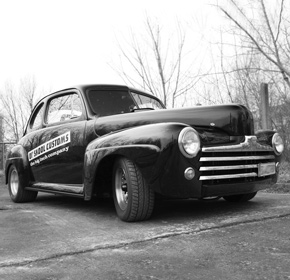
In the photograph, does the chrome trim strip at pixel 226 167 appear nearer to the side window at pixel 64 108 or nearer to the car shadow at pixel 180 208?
the car shadow at pixel 180 208

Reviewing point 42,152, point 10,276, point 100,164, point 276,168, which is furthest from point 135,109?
point 10,276

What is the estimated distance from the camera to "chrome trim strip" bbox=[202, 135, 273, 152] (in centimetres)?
370

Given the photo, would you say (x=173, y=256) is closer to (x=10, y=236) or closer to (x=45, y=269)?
(x=45, y=269)

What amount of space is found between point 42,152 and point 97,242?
283cm

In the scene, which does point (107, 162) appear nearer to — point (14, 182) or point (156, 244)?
point (156, 244)

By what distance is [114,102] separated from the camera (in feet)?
17.2

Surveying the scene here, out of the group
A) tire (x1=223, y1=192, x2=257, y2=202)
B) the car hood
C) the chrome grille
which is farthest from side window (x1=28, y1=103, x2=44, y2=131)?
the chrome grille

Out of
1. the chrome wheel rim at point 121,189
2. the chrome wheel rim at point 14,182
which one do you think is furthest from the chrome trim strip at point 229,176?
the chrome wheel rim at point 14,182

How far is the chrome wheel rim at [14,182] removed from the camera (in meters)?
6.38

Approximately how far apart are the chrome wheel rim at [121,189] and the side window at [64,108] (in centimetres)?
135

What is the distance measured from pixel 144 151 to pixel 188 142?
439mm

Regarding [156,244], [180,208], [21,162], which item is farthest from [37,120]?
[156,244]

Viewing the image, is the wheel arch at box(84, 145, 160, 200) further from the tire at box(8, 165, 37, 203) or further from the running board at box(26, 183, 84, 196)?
the tire at box(8, 165, 37, 203)

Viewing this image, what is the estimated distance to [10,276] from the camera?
2387 mm
